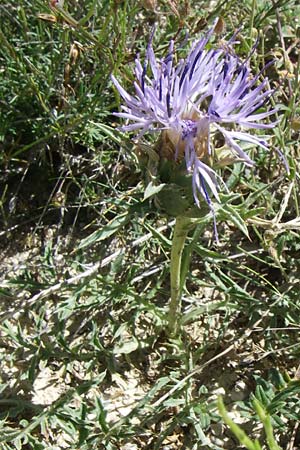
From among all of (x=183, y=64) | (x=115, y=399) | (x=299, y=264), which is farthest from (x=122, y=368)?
(x=183, y=64)

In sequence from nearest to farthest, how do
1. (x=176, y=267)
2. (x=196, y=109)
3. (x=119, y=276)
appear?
(x=196, y=109)
(x=176, y=267)
(x=119, y=276)

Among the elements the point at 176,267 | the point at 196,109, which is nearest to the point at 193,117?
the point at 196,109

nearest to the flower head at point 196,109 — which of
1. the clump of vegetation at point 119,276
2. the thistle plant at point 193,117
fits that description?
the thistle plant at point 193,117

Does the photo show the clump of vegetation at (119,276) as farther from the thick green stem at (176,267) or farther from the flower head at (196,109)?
the flower head at (196,109)

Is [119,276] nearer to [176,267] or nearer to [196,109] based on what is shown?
[176,267]

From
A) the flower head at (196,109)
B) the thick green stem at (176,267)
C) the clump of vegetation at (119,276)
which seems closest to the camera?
the flower head at (196,109)

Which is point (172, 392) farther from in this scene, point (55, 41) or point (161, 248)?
point (55, 41)
